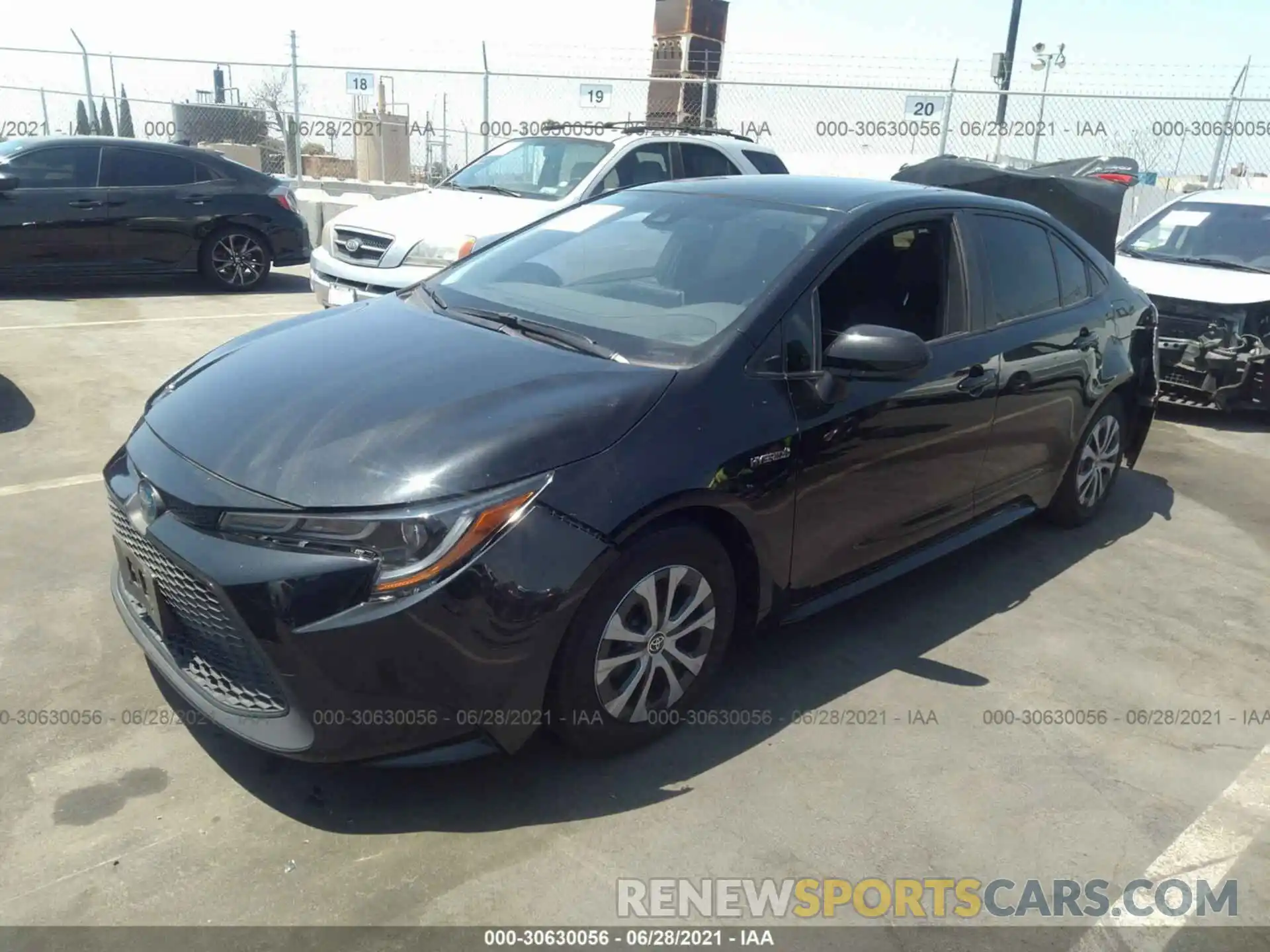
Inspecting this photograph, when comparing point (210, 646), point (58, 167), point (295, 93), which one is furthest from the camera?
Answer: point (295, 93)

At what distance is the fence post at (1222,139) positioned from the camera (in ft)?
43.0

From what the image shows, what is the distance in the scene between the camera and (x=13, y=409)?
6.12 meters

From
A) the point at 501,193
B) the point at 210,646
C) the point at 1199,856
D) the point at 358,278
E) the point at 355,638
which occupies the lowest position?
the point at 1199,856

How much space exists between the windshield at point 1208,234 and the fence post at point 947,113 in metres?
5.15

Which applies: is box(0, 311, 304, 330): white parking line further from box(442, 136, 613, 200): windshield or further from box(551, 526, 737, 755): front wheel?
box(551, 526, 737, 755): front wheel

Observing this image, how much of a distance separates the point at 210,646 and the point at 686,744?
1.44 m

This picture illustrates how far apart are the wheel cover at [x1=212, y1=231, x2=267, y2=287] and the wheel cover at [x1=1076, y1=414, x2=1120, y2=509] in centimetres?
870

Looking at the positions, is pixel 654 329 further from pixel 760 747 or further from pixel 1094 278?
pixel 1094 278

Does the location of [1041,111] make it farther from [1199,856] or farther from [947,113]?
[1199,856]

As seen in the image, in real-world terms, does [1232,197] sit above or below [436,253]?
above

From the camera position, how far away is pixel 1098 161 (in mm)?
12734

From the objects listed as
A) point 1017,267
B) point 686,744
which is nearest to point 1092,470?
point 1017,267

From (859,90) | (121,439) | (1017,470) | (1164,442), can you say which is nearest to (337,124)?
(859,90)

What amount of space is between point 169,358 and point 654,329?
541 cm
